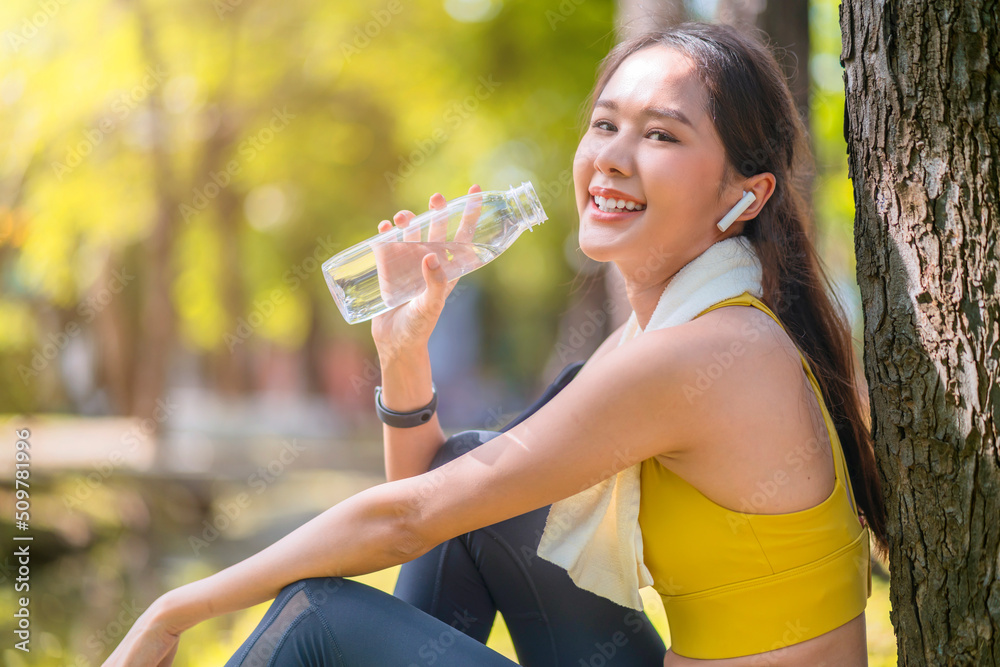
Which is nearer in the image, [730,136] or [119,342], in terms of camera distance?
[730,136]

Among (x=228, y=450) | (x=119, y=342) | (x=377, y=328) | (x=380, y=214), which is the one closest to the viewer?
(x=377, y=328)

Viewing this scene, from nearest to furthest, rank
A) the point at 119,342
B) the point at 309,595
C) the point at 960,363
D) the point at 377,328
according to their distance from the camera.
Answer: the point at 960,363 → the point at 309,595 → the point at 377,328 → the point at 119,342

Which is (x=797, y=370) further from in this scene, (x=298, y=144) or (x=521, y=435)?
(x=298, y=144)

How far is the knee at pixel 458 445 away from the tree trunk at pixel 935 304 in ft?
3.28

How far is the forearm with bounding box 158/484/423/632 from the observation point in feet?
5.43

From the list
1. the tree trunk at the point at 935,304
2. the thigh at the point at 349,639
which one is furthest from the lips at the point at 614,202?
the thigh at the point at 349,639

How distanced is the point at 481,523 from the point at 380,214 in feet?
41.4

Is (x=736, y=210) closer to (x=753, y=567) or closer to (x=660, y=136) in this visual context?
(x=660, y=136)

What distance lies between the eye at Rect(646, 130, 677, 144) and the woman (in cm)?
1

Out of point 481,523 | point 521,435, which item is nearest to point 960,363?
point 521,435

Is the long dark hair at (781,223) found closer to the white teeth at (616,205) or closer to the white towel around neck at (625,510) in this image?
the white towel around neck at (625,510)

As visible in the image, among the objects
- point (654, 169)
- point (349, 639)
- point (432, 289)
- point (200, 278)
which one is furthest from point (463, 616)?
point (200, 278)

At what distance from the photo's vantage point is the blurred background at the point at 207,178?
550cm

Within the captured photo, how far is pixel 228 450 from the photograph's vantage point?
11062mm
